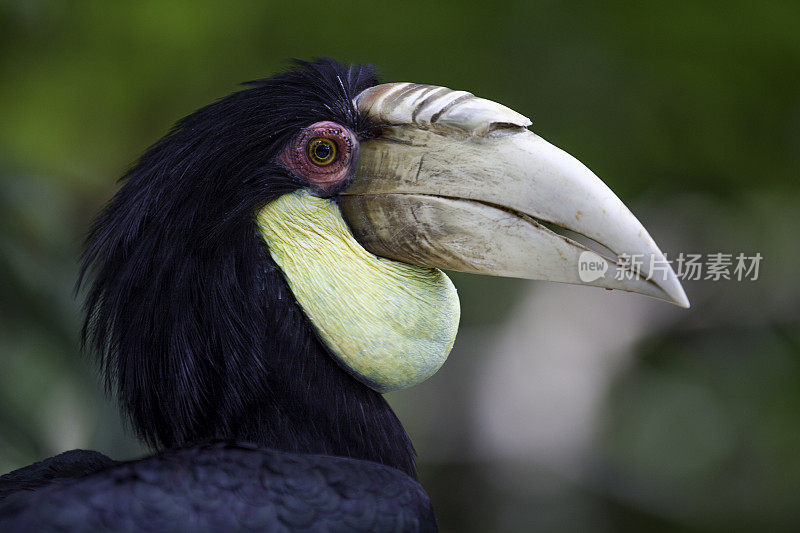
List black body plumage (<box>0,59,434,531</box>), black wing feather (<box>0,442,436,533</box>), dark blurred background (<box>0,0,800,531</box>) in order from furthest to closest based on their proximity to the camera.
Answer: dark blurred background (<box>0,0,800,531</box>) → black body plumage (<box>0,59,434,531</box>) → black wing feather (<box>0,442,436,533</box>)

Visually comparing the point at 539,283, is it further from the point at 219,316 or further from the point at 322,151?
the point at 219,316

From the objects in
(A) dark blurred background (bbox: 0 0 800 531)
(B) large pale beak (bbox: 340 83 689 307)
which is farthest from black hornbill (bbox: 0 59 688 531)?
(A) dark blurred background (bbox: 0 0 800 531)

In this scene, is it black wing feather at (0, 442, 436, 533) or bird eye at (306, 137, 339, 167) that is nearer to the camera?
black wing feather at (0, 442, 436, 533)

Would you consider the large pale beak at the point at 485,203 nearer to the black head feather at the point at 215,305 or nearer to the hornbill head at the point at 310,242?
the hornbill head at the point at 310,242

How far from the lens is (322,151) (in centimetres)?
172

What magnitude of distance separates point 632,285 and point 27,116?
282cm

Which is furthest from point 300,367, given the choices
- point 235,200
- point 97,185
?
point 97,185

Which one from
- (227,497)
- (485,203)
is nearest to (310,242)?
(485,203)

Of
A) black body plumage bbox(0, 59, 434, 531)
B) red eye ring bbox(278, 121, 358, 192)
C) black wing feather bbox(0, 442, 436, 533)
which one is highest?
red eye ring bbox(278, 121, 358, 192)

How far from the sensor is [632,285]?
1640 mm

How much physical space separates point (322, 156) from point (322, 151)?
0.03 feet

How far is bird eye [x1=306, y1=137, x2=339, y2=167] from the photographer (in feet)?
5.62

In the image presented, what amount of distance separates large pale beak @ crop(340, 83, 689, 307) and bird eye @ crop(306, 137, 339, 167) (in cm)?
7

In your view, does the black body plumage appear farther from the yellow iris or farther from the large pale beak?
the large pale beak
